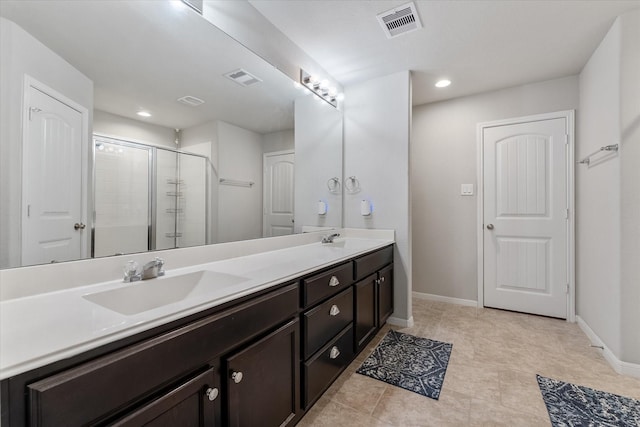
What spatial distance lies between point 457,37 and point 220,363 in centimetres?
257

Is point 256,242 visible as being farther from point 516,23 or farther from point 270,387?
point 516,23

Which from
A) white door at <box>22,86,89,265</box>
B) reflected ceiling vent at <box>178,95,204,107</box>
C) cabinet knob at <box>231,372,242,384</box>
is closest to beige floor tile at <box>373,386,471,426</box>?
cabinet knob at <box>231,372,242,384</box>

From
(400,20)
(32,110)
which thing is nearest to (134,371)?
(32,110)

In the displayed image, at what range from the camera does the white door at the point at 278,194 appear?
201 centimetres

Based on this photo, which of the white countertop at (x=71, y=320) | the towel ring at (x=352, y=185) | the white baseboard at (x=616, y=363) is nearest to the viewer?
the white countertop at (x=71, y=320)

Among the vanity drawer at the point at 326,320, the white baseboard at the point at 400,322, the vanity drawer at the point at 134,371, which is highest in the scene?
the vanity drawer at the point at 134,371

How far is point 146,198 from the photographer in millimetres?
1345

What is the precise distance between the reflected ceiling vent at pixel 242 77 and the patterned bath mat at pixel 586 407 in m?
2.56

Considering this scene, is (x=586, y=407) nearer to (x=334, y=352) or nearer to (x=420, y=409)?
(x=420, y=409)

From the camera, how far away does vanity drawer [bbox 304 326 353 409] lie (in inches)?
55.9

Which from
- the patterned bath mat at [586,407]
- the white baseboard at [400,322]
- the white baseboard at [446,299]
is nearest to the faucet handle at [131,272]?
the patterned bath mat at [586,407]

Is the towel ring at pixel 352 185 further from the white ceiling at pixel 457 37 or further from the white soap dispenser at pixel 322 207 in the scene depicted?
the white ceiling at pixel 457 37

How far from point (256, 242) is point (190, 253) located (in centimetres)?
49

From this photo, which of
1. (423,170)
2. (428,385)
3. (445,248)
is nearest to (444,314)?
(445,248)
